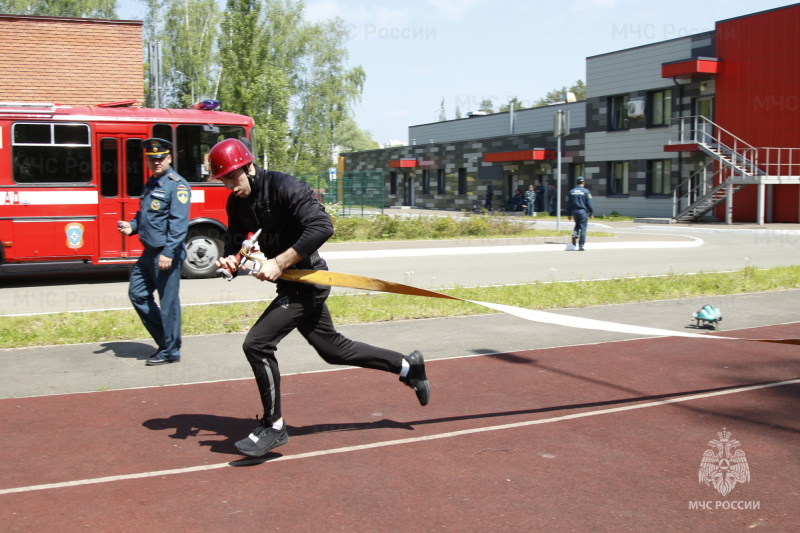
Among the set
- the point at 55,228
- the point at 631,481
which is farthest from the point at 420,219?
the point at 631,481

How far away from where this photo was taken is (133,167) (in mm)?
14133

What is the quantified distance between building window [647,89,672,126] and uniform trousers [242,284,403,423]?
123 feet

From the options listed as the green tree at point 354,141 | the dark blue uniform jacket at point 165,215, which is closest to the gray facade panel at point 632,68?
the dark blue uniform jacket at point 165,215

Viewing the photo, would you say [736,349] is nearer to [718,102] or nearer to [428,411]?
[428,411]

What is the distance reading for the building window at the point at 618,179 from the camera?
42.3 meters

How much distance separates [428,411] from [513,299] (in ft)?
17.5

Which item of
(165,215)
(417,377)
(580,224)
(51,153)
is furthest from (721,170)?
(417,377)

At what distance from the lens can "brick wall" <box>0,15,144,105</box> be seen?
21.9m

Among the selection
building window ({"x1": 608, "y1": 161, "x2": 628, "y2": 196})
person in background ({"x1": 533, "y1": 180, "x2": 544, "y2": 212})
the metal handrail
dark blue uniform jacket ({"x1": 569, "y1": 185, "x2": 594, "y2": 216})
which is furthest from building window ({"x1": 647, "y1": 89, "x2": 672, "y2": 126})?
dark blue uniform jacket ({"x1": 569, "y1": 185, "x2": 594, "y2": 216})

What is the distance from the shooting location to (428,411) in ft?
19.7

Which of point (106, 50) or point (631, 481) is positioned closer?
point (631, 481)

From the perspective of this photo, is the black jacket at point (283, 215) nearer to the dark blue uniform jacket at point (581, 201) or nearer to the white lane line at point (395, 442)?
the white lane line at point (395, 442)

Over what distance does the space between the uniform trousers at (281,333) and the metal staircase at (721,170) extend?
102 feet

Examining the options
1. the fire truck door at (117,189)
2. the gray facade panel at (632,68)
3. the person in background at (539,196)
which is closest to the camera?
the fire truck door at (117,189)
